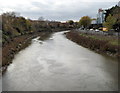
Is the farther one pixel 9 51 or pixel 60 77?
pixel 9 51

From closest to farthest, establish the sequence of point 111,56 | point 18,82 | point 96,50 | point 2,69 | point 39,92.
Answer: point 39,92 < point 18,82 < point 2,69 < point 111,56 < point 96,50

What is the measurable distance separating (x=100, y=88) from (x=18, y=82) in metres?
4.61

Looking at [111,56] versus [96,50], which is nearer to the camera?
[111,56]

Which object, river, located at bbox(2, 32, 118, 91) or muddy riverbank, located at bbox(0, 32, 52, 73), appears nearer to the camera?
river, located at bbox(2, 32, 118, 91)

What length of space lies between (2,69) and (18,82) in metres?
2.49

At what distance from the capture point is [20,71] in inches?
426

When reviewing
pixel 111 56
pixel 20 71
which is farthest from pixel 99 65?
pixel 20 71

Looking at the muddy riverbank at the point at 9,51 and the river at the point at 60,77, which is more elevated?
the muddy riverbank at the point at 9,51

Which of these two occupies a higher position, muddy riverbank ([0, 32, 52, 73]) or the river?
muddy riverbank ([0, 32, 52, 73])

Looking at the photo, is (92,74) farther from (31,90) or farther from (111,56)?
(111,56)

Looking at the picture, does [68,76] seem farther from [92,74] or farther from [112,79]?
[112,79]

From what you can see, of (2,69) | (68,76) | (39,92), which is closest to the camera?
(39,92)

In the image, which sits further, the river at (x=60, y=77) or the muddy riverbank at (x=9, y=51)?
the muddy riverbank at (x=9, y=51)

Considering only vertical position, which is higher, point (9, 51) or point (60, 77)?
point (9, 51)
